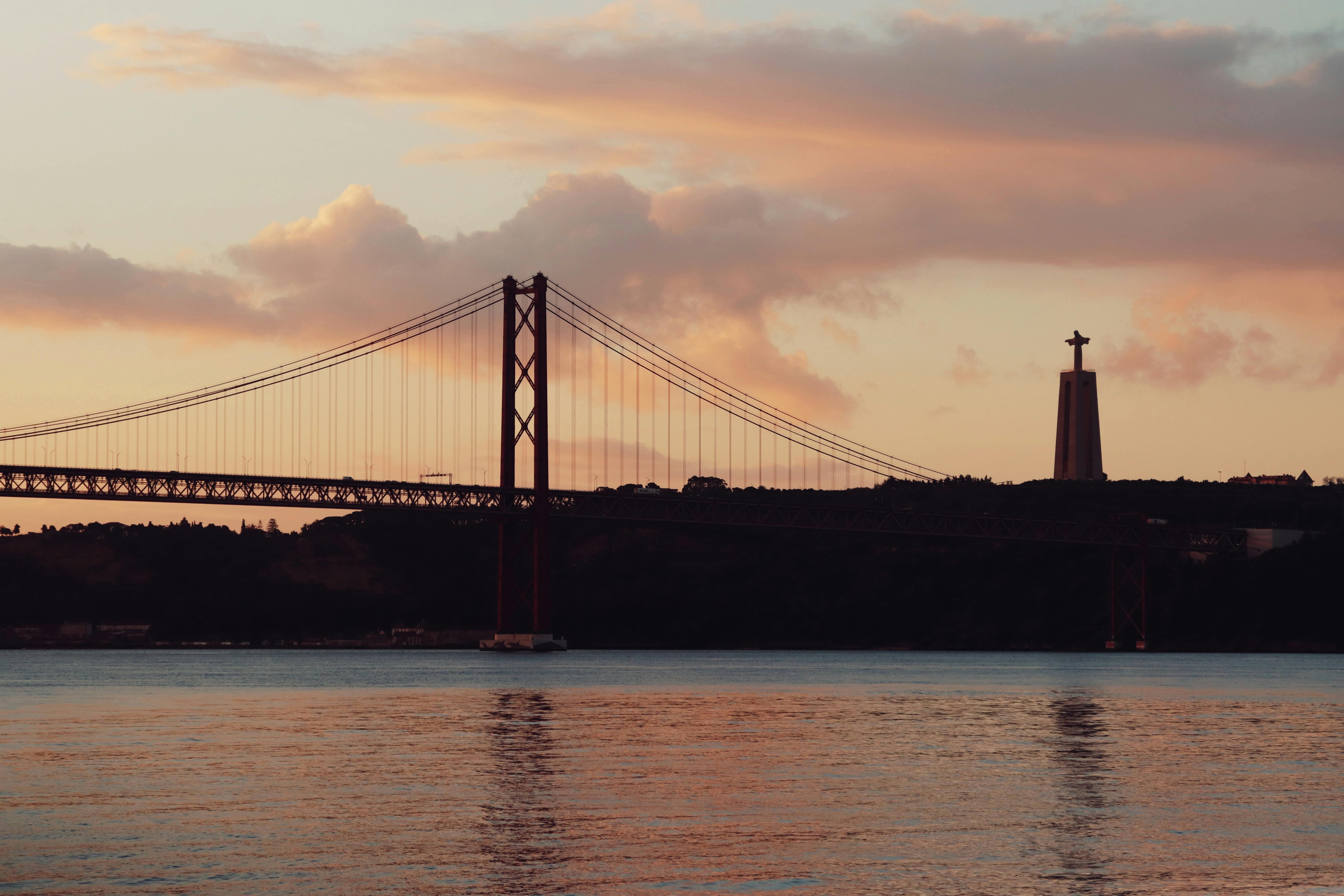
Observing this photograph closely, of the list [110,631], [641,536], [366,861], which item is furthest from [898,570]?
[366,861]

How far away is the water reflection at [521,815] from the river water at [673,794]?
0.07m

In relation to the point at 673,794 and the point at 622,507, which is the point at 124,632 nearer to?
the point at 622,507

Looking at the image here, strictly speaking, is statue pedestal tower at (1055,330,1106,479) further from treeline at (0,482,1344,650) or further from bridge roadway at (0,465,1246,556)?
bridge roadway at (0,465,1246,556)

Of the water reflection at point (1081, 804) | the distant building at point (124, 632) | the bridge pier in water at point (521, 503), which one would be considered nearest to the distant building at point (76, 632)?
the distant building at point (124, 632)

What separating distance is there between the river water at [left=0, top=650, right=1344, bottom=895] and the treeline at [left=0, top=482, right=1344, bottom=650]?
55160 mm

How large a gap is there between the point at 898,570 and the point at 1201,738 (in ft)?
295

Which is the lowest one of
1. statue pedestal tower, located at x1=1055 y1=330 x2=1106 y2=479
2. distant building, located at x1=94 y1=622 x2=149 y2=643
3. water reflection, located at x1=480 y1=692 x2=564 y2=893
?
distant building, located at x1=94 y1=622 x2=149 y2=643

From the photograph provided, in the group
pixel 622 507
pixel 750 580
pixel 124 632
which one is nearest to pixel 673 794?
pixel 622 507

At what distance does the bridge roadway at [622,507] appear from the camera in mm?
82125

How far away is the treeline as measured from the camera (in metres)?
110

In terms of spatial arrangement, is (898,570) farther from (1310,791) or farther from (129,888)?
(129,888)

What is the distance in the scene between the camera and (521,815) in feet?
71.6

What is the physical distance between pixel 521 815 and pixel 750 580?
109852mm

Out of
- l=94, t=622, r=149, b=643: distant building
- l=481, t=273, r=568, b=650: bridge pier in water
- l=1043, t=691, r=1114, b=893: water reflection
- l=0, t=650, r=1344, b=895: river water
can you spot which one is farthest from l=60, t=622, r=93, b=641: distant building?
l=1043, t=691, r=1114, b=893: water reflection
